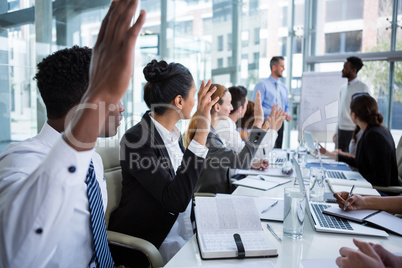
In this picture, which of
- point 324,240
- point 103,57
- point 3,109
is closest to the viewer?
point 103,57

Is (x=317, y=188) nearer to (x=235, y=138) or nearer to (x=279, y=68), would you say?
(x=235, y=138)

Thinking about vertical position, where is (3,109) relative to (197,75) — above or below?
below

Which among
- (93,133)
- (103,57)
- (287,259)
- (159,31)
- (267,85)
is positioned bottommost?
(287,259)

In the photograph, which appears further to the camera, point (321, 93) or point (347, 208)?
point (321, 93)

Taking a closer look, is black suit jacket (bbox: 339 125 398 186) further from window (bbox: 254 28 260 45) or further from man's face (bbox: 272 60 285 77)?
window (bbox: 254 28 260 45)

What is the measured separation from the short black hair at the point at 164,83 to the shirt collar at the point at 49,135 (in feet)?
2.44

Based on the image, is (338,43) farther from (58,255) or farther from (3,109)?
(58,255)

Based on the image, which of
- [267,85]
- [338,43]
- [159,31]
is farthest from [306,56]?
[159,31]

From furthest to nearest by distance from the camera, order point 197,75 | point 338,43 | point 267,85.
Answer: point 338,43 < point 267,85 < point 197,75

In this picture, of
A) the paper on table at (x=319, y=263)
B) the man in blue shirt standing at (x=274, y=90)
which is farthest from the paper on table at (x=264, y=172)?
the man in blue shirt standing at (x=274, y=90)

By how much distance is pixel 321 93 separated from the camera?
5688 millimetres

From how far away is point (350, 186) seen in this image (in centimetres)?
201

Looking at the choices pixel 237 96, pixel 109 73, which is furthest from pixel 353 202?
pixel 237 96

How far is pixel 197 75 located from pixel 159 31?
1003 mm
